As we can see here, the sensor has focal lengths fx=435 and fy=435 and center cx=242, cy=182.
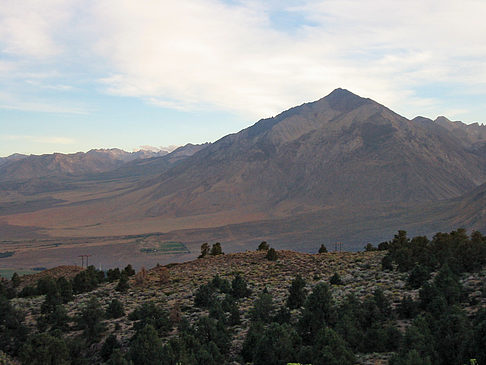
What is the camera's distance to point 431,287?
21.6 m

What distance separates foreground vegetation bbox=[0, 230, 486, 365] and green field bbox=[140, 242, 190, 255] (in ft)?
417

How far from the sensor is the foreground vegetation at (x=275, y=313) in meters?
16.6

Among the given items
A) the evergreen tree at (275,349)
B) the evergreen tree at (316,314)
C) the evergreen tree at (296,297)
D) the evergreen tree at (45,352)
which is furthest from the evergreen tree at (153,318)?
the evergreen tree at (316,314)

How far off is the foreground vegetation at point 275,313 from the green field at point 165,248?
12708 cm

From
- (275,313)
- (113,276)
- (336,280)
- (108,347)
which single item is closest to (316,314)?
(275,313)

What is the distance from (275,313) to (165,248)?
6078 inches

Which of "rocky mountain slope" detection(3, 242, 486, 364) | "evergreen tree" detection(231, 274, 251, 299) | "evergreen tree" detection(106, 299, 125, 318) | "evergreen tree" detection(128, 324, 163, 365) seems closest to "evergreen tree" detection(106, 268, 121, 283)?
"rocky mountain slope" detection(3, 242, 486, 364)

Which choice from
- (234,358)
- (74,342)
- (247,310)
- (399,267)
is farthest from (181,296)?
(399,267)

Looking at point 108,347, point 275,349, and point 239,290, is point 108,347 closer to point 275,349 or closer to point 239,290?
point 275,349

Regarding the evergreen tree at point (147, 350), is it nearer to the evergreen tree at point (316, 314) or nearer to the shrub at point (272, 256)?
the evergreen tree at point (316, 314)

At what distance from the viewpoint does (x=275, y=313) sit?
77.8ft

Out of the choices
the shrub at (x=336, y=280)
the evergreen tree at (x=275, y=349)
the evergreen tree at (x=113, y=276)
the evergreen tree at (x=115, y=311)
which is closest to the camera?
the evergreen tree at (x=275, y=349)

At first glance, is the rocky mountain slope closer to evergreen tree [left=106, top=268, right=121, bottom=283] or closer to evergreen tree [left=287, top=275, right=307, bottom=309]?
evergreen tree [left=287, top=275, right=307, bottom=309]

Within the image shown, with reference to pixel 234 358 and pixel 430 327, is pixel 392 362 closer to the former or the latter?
pixel 430 327
